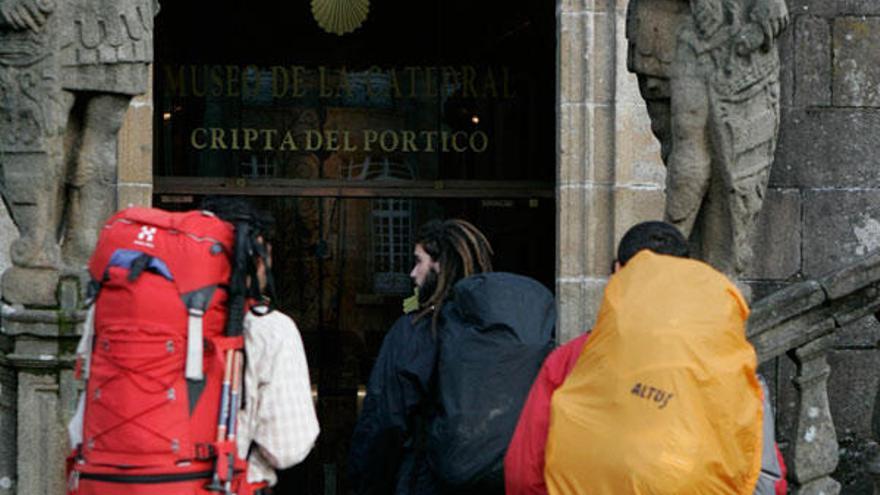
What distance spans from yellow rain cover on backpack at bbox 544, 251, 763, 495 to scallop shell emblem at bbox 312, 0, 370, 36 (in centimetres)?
744

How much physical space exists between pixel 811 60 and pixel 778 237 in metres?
0.93

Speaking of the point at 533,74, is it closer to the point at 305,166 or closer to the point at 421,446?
the point at 305,166

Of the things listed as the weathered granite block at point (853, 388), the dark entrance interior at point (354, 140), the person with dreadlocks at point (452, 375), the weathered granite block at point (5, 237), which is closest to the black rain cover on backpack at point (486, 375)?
the person with dreadlocks at point (452, 375)

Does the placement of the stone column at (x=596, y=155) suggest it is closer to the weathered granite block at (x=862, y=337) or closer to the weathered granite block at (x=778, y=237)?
the weathered granite block at (x=778, y=237)

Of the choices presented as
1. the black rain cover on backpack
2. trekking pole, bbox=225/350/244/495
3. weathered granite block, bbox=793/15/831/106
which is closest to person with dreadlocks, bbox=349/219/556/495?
the black rain cover on backpack

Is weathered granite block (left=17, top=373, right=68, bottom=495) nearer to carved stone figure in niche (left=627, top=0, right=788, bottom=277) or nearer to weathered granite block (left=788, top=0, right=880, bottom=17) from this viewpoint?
carved stone figure in niche (left=627, top=0, right=788, bottom=277)

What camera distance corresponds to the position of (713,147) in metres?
8.85

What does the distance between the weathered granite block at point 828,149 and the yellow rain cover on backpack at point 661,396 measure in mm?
5574

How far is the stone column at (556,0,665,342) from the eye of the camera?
39.5 ft

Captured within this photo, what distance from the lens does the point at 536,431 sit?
20.8 ft

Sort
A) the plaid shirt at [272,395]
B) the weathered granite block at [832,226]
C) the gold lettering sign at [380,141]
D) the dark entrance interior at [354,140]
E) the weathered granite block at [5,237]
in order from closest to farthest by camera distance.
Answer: the plaid shirt at [272,395], the weathered granite block at [5,237], the weathered granite block at [832,226], the dark entrance interior at [354,140], the gold lettering sign at [380,141]

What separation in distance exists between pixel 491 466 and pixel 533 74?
6464 mm

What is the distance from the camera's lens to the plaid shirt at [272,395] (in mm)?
6668

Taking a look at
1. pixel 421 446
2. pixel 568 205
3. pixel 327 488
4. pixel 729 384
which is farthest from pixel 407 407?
pixel 327 488
